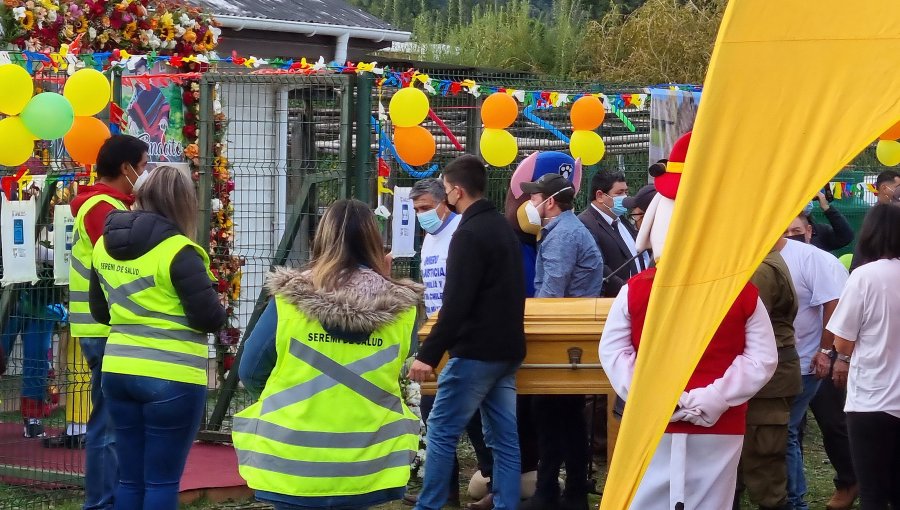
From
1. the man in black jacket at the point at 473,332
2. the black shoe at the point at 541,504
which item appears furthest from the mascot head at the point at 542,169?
the black shoe at the point at 541,504

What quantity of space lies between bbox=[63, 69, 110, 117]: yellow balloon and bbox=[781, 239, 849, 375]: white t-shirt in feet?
13.4

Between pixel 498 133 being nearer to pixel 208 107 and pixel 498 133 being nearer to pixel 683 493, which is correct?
pixel 208 107

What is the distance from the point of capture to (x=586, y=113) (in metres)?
9.39

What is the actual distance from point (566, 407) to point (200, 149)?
10.2 ft

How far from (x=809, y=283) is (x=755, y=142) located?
333cm

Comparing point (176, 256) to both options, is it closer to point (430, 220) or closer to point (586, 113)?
point (430, 220)

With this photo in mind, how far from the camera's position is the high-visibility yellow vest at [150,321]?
5351 millimetres

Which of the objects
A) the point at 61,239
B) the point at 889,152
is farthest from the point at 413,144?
the point at 889,152

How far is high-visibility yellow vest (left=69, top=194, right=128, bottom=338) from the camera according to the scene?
6.15 metres

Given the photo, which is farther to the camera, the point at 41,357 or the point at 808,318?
the point at 41,357

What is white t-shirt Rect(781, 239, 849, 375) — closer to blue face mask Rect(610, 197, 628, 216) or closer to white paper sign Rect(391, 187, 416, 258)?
blue face mask Rect(610, 197, 628, 216)

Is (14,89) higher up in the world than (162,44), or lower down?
lower down

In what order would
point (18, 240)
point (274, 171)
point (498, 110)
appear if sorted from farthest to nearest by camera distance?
point (498, 110), point (274, 171), point (18, 240)

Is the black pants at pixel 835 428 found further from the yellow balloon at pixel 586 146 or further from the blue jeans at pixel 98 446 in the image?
the blue jeans at pixel 98 446
